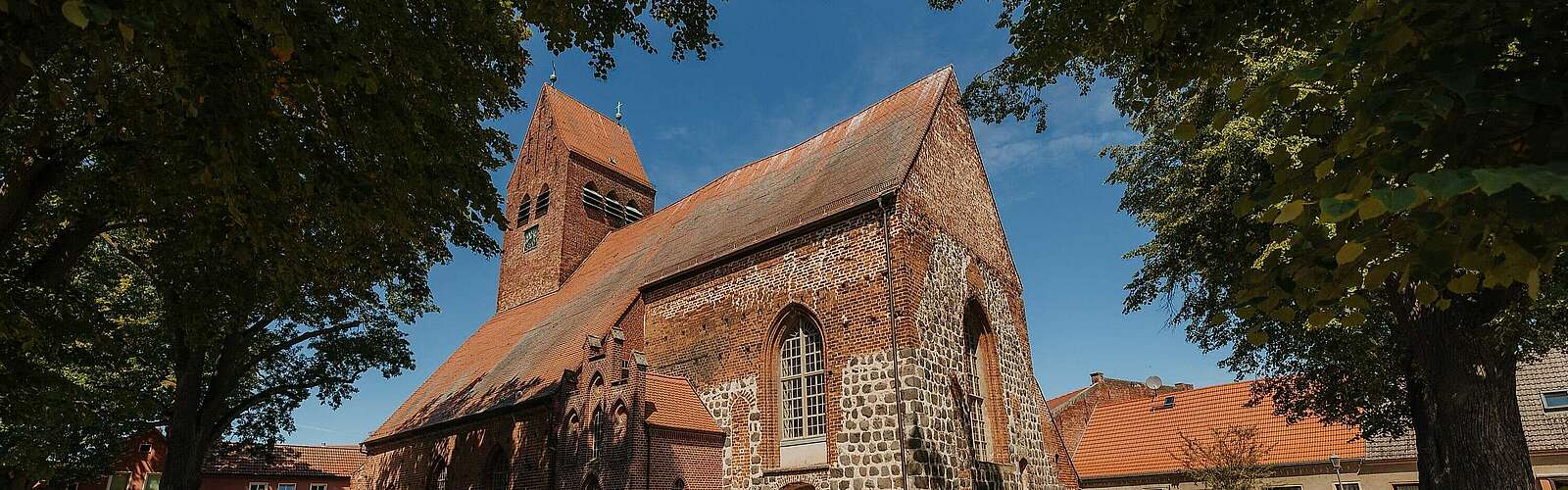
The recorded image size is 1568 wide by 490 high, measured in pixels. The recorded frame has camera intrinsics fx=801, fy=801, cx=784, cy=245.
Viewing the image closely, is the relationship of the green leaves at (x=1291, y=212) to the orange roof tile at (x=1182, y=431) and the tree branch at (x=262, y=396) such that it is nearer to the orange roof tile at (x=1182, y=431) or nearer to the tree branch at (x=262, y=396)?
the tree branch at (x=262, y=396)

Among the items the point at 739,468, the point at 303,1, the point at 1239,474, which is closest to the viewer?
the point at 303,1

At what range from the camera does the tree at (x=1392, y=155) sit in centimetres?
313

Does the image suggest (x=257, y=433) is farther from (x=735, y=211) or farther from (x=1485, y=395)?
(x=1485, y=395)

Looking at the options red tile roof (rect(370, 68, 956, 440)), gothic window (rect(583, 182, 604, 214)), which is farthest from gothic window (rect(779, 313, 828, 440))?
gothic window (rect(583, 182, 604, 214))

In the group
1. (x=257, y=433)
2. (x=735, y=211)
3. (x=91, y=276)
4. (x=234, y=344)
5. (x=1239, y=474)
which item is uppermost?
(x=735, y=211)

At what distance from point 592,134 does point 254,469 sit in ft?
80.3

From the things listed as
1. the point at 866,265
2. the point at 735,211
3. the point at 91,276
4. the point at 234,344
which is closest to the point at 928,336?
the point at 866,265

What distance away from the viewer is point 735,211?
18.8 metres

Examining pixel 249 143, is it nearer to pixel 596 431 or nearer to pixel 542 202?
pixel 596 431

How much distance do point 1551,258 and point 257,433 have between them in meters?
26.2

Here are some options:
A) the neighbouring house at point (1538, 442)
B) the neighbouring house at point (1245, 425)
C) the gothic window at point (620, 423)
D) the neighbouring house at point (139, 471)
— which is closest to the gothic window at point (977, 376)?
the neighbouring house at point (1245, 425)

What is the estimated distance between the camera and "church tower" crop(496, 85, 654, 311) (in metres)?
27.5

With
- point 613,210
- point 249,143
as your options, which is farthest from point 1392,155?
point 613,210

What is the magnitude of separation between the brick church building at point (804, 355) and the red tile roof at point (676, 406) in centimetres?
5
